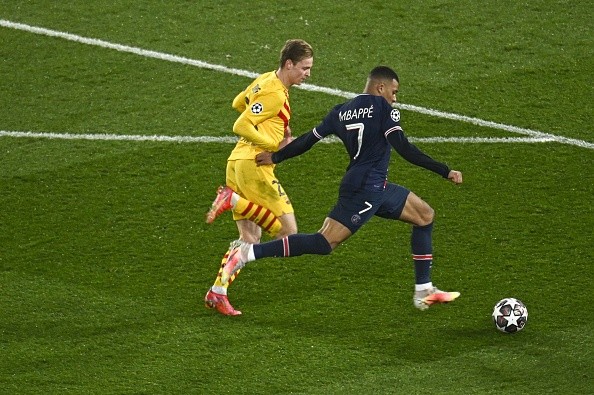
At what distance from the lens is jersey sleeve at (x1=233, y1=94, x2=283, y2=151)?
378 inches

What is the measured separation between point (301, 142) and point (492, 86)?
4.52 m

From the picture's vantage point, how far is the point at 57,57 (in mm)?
14141

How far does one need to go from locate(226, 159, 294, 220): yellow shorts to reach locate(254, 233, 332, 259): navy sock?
0.39 metres

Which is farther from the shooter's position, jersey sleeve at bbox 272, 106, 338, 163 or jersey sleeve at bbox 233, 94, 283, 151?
jersey sleeve at bbox 233, 94, 283, 151

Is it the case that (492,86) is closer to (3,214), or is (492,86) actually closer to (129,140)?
(129,140)

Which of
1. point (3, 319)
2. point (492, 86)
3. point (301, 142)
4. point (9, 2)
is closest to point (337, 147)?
point (492, 86)

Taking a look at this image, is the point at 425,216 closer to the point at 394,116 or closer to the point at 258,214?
the point at 394,116

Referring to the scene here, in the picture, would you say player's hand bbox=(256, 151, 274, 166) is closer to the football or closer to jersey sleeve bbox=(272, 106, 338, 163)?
jersey sleeve bbox=(272, 106, 338, 163)

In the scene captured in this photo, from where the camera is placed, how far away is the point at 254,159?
31.8 feet

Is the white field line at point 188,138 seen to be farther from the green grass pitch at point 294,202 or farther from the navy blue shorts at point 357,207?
the navy blue shorts at point 357,207

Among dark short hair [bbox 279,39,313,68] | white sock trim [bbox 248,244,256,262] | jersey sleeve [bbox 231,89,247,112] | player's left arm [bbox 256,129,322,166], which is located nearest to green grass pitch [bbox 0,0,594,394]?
white sock trim [bbox 248,244,256,262]

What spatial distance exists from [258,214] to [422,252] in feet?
4.32

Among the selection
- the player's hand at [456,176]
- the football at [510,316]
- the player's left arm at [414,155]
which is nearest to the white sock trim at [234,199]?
the player's left arm at [414,155]

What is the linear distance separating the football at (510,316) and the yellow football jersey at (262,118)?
2133 millimetres
